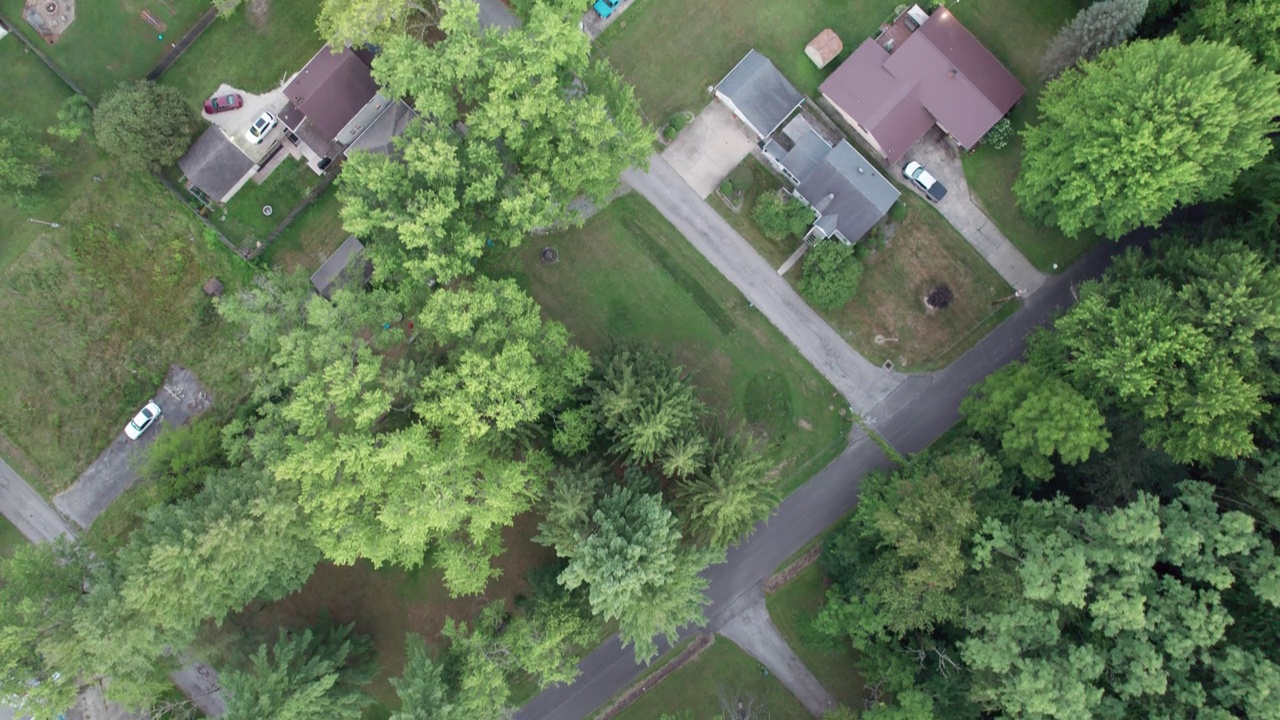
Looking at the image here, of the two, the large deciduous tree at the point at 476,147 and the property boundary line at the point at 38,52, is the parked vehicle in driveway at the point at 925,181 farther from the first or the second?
the property boundary line at the point at 38,52

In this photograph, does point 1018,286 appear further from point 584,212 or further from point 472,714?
point 472,714

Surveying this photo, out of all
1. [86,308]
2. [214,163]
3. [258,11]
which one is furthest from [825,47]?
[86,308]

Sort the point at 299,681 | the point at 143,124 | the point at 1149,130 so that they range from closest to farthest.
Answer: the point at 1149,130
the point at 299,681
the point at 143,124

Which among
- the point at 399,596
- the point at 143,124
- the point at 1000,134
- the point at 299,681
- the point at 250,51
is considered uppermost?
the point at 250,51

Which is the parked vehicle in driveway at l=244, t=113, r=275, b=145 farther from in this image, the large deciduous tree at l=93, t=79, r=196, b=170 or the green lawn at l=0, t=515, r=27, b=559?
the green lawn at l=0, t=515, r=27, b=559

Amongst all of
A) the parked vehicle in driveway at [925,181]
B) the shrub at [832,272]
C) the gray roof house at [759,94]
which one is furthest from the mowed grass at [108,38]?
the parked vehicle in driveway at [925,181]

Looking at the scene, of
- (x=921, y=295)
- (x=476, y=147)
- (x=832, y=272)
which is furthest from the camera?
(x=921, y=295)

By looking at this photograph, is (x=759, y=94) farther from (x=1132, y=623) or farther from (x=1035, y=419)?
(x=1132, y=623)

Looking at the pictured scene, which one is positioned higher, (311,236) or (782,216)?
(311,236)
